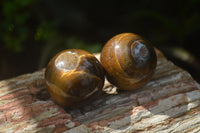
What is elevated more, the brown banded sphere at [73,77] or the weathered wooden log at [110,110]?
the brown banded sphere at [73,77]

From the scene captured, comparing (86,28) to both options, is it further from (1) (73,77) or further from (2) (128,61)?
(1) (73,77)

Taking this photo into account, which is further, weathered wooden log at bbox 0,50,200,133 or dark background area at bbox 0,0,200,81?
dark background area at bbox 0,0,200,81

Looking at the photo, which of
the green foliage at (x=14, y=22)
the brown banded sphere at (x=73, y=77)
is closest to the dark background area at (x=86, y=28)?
the green foliage at (x=14, y=22)

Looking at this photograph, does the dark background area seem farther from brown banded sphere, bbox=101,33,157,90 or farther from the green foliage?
brown banded sphere, bbox=101,33,157,90

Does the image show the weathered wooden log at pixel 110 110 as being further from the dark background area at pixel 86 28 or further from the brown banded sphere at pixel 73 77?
the dark background area at pixel 86 28

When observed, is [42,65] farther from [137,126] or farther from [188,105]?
[188,105]

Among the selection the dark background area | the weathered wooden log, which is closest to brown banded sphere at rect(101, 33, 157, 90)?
the weathered wooden log

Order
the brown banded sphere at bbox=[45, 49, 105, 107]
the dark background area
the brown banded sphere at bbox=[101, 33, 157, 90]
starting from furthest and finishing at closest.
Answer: the dark background area, the brown banded sphere at bbox=[101, 33, 157, 90], the brown banded sphere at bbox=[45, 49, 105, 107]

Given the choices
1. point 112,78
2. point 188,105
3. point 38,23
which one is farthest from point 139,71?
point 38,23
